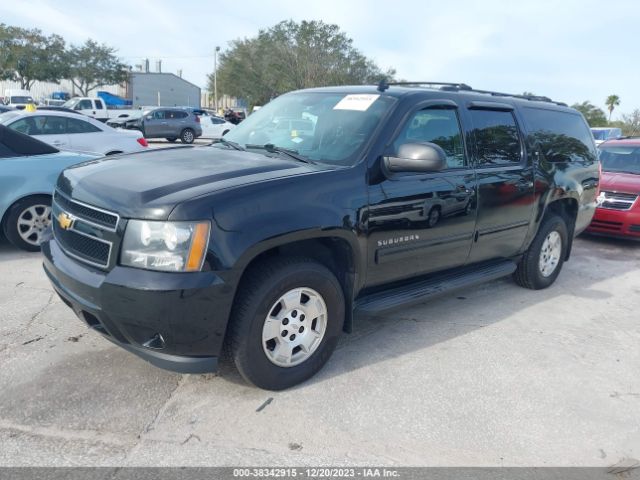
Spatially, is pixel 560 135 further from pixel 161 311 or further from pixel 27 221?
pixel 27 221

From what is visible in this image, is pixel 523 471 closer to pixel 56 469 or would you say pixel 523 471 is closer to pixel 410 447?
pixel 410 447

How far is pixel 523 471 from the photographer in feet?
8.82

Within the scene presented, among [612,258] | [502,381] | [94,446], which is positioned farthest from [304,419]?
[612,258]

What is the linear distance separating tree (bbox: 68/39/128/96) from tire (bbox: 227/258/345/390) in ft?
177

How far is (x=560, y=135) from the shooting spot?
554cm

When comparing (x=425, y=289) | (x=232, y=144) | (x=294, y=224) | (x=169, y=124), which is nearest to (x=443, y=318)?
(x=425, y=289)

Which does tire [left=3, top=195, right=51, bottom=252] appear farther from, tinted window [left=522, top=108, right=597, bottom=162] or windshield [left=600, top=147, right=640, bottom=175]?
windshield [left=600, top=147, right=640, bottom=175]

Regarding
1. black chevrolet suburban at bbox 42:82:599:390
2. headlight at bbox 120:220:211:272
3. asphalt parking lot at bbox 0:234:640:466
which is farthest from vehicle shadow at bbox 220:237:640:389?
Result: headlight at bbox 120:220:211:272

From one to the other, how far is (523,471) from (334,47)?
149 feet

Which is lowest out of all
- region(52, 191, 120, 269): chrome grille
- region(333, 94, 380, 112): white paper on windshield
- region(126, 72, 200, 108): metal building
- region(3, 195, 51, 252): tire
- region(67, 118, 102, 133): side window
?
region(3, 195, 51, 252): tire

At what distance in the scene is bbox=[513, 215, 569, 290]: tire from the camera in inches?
211

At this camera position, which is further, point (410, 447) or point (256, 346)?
point (256, 346)

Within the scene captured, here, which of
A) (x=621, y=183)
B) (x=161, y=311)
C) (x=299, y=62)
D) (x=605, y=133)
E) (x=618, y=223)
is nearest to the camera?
(x=161, y=311)

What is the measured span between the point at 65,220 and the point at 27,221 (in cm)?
303
